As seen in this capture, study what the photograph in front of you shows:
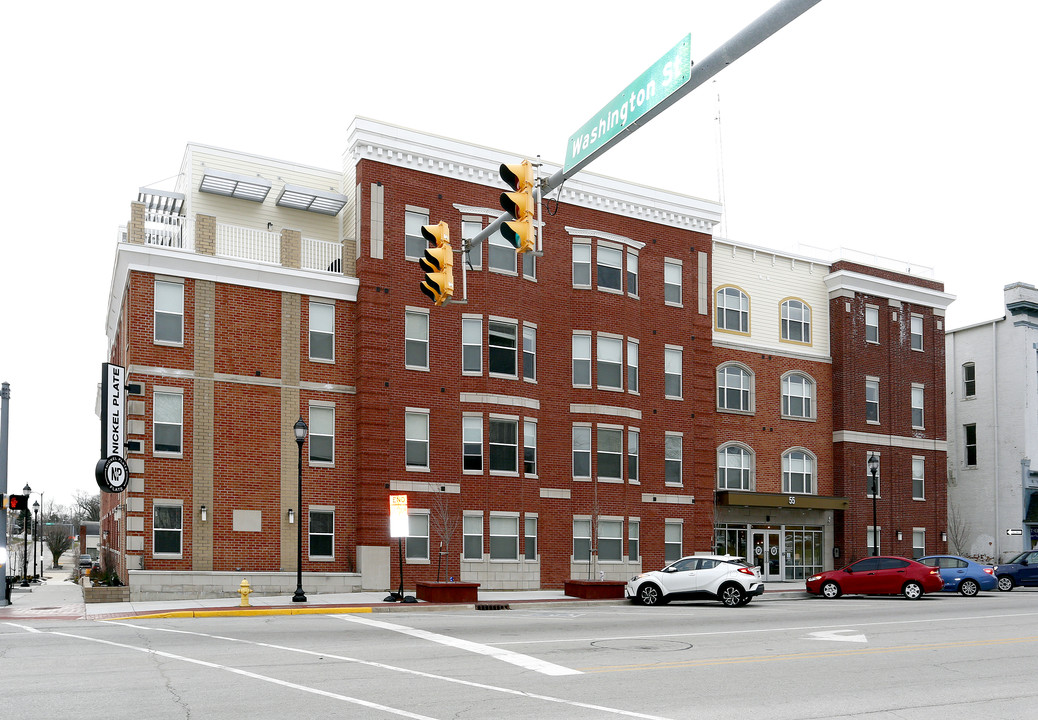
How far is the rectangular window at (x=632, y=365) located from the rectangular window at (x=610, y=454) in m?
1.84

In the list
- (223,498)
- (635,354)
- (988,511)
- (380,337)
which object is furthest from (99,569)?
(988,511)

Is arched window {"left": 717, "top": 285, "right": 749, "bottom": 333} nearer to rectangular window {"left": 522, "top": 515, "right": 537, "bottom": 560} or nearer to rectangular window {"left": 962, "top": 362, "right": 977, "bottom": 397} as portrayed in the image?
rectangular window {"left": 522, "top": 515, "right": 537, "bottom": 560}

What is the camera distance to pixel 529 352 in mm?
35719

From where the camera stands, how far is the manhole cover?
56.0 ft

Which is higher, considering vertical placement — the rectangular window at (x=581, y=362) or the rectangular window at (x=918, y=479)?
the rectangular window at (x=581, y=362)

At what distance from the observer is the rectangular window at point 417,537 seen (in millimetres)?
32625

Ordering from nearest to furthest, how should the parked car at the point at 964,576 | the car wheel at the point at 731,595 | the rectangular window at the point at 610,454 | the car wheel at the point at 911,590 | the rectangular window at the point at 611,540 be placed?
the car wheel at the point at 731,595 → the car wheel at the point at 911,590 → the parked car at the point at 964,576 → the rectangular window at the point at 611,540 → the rectangular window at the point at 610,454

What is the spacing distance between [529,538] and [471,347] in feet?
22.7

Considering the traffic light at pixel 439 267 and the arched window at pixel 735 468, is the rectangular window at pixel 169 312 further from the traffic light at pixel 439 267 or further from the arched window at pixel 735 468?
the arched window at pixel 735 468

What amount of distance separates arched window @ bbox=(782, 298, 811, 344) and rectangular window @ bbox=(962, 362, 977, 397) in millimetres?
14014

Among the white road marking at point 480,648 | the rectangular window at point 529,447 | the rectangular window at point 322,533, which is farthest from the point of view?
the rectangular window at point 529,447

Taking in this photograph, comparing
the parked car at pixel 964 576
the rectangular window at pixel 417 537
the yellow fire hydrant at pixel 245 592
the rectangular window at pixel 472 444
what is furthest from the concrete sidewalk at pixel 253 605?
the parked car at pixel 964 576

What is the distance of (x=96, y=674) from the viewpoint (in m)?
13.7

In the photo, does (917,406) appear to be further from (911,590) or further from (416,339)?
(416,339)
